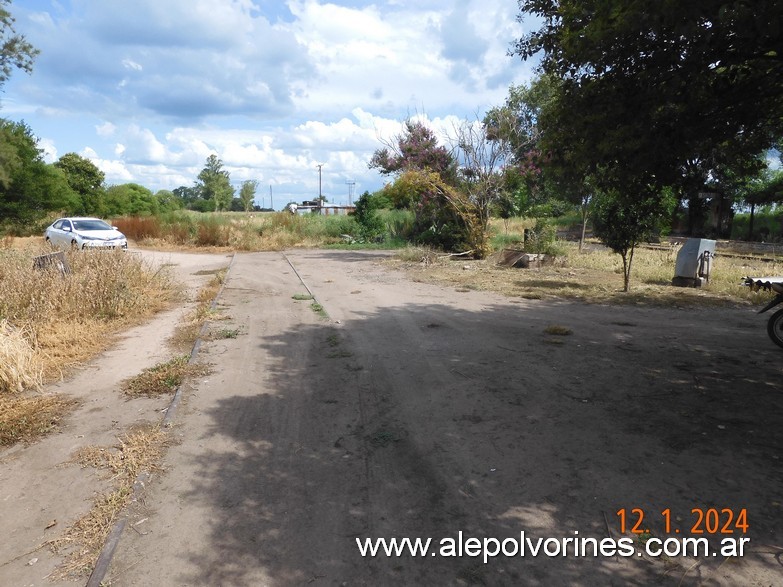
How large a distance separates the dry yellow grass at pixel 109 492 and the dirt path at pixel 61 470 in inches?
2.9

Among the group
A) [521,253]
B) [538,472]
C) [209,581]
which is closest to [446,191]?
[521,253]

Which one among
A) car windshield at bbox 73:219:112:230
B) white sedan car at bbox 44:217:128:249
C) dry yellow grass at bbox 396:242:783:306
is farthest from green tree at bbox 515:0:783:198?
car windshield at bbox 73:219:112:230

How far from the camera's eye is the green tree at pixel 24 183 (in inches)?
1229

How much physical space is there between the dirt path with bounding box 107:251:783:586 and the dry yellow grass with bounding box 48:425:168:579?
16cm

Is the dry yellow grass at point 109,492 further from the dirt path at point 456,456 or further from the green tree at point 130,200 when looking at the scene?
the green tree at point 130,200

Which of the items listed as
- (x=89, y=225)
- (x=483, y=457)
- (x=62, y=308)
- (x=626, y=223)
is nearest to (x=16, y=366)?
(x=62, y=308)

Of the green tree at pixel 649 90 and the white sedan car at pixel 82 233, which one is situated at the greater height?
the green tree at pixel 649 90

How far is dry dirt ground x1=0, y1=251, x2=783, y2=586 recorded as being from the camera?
9.80 feet

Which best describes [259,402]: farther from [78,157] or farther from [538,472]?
[78,157]

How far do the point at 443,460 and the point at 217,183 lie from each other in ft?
239

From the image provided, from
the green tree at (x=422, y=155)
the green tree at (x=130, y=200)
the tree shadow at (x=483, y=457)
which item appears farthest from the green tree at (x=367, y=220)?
the green tree at (x=130, y=200)

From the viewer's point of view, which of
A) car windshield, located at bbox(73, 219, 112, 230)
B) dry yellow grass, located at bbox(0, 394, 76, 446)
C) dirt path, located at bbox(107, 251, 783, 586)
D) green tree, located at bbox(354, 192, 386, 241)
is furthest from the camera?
green tree, located at bbox(354, 192, 386, 241)

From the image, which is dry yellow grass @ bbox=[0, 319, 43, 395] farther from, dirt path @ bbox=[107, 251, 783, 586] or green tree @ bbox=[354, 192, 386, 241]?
green tree @ bbox=[354, 192, 386, 241]

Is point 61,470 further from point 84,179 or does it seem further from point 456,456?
point 84,179
